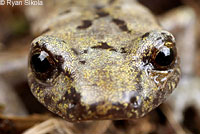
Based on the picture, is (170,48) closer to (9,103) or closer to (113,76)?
(113,76)

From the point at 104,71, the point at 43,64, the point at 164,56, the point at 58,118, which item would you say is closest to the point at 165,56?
the point at 164,56

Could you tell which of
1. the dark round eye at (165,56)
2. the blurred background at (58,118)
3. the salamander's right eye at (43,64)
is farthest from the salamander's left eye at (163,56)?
the blurred background at (58,118)

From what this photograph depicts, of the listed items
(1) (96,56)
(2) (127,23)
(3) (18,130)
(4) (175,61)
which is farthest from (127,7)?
(3) (18,130)

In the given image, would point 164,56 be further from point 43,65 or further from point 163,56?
point 43,65

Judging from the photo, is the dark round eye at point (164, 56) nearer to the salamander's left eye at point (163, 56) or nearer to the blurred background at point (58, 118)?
the salamander's left eye at point (163, 56)

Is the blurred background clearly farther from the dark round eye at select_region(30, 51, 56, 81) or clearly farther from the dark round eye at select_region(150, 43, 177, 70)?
the dark round eye at select_region(150, 43, 177, 70)

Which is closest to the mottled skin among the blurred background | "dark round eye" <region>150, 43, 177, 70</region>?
"dark round eye" <region>150, 43, 177, 70</region>
